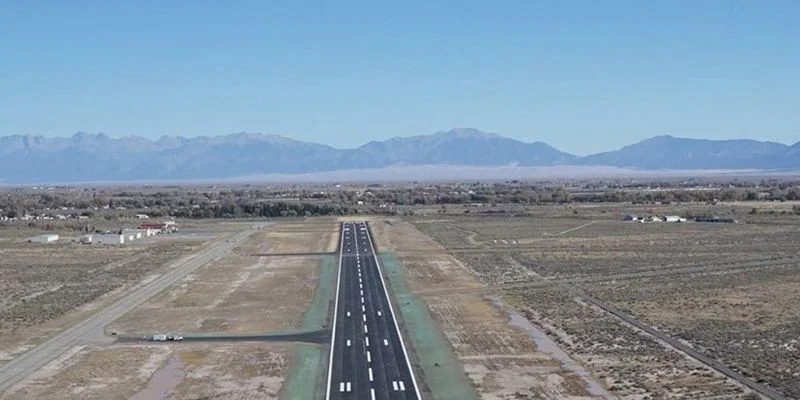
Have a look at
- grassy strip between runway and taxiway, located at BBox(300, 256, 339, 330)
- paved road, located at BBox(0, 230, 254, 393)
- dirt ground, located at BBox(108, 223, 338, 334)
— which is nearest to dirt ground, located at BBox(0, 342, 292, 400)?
paved road, located at BBox(0, 230, 254, 393)

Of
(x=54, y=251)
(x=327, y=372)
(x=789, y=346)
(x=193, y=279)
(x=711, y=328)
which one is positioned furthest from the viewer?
(x=54, y=251)

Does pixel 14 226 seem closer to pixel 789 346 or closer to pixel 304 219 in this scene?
pixel 304 219

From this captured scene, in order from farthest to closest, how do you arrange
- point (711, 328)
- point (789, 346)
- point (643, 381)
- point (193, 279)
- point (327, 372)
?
point (193, 279), point (711, 328), point (789, 346), point (327, 372), point (643, 381)

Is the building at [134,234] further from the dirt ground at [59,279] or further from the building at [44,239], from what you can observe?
the building at [44,239]

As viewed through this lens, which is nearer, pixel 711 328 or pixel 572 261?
pixel 711 328

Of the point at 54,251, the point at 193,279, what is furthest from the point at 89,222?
the point at 193,279

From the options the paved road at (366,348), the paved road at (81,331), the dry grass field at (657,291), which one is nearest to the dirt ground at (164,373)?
the paved road at (81,331)

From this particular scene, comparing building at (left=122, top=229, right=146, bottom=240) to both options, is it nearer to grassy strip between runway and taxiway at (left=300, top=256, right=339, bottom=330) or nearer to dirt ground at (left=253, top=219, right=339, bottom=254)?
dirt ground at (left=253, top=219, right=339, bottom=254)

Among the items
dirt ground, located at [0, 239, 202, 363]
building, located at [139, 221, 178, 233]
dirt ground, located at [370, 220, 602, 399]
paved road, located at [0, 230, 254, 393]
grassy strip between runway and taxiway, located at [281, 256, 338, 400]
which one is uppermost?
building, located at [139, 221, 178, 233]
